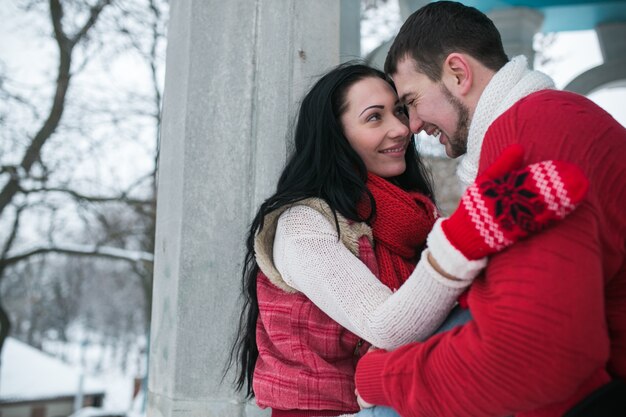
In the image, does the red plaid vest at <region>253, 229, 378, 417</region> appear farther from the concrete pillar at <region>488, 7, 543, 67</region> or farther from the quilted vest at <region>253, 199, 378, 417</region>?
the concrete pillar at <region>488, 7, 543, 67</region>

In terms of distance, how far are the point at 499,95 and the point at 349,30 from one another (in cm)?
161

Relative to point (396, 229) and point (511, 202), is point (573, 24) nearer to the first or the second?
point (396, 229)

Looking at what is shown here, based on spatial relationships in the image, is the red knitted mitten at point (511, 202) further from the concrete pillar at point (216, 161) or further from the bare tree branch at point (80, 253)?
the bare tree branch at point (80, 253)

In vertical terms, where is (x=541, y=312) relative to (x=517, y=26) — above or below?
below

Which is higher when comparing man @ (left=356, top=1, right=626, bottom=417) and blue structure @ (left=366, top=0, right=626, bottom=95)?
blue structure @ (left=366, top=0, right=626, bottom=95)

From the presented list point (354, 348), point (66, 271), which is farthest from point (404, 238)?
point (66, 271)

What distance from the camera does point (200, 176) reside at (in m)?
2.65

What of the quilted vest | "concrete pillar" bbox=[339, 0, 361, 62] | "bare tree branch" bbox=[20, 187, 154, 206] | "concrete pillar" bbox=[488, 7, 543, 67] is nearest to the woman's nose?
the quilted vest

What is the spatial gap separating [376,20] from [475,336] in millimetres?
10065

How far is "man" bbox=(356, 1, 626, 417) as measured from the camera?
112 centimetres

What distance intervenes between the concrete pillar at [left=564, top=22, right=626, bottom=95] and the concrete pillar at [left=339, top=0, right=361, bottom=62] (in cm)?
438

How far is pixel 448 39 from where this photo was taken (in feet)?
6.29

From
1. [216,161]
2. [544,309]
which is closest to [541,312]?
[544,309]

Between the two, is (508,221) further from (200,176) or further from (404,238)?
(200,176)
